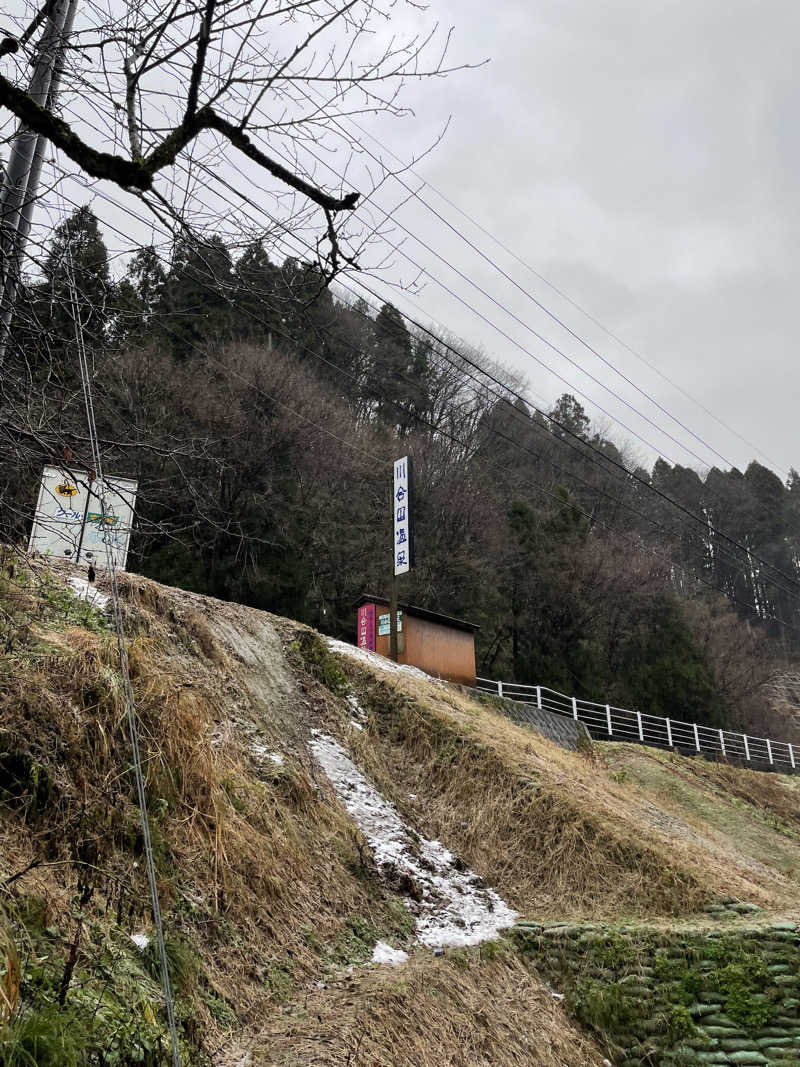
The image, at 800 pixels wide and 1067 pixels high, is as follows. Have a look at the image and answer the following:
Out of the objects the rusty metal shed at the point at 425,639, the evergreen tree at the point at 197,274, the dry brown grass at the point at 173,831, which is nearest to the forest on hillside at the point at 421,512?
the rusty metal shed at the point at 425,639

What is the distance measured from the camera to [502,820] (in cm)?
927

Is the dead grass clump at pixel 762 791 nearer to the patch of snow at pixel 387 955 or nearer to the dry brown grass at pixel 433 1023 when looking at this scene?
the dry brown grass at pixel 433 1023

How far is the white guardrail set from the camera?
911 inches

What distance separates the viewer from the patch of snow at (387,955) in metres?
6.14

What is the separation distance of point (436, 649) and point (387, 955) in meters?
11.3

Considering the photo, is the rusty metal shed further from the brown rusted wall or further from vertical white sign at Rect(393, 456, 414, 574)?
vertical white sign at Rect(393, 456, 414, 574)

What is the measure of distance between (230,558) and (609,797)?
12224 mm

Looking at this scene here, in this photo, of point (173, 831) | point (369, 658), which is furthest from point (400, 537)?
point (173, 831)

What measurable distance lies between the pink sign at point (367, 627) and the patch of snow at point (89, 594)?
30.8ft

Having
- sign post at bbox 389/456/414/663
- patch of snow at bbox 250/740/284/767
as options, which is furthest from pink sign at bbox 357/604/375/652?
patch of snow at bbox 250/740/284/767

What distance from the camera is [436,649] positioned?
17.5m

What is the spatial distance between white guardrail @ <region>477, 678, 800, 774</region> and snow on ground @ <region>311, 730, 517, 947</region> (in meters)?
13.2

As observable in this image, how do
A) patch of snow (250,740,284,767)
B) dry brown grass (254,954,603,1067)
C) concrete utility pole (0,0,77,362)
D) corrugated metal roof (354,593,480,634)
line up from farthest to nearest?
corrugated metal roof (354,593,480,634)
patch of snow (250,740,284,767)
dry brown grass (254,954,603,1067)
concrete utility pole (0,0,77,362)

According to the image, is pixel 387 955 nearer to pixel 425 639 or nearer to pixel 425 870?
pixel 425 870
